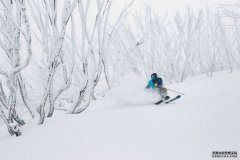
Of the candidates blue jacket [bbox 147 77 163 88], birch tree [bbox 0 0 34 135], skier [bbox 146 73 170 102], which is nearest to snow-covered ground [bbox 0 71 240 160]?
birch tree [bbox 0 0 34 135]

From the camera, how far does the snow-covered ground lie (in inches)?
116

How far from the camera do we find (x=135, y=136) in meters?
3.47

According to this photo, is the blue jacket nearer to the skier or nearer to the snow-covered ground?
the skier

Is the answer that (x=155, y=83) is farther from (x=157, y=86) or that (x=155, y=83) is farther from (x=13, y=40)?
(x=13, y=40)

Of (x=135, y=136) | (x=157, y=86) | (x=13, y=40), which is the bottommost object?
(x=157, y=86)

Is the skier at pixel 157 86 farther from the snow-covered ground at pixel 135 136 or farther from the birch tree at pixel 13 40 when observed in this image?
the birch tree at pixel 13 40

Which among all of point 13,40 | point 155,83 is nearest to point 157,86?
point 155,83

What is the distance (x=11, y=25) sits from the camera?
4480mm

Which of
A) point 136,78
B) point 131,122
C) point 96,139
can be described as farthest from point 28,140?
point 136,78

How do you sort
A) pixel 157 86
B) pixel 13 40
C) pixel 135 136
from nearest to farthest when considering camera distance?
pixel 135 136, pixel 13 40, pixel 157 86

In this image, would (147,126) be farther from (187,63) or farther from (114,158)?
(187,63)

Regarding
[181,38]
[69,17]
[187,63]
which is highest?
[69,17]

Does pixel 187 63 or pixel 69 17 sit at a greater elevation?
pixel 69 17

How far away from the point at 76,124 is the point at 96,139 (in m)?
0.78
